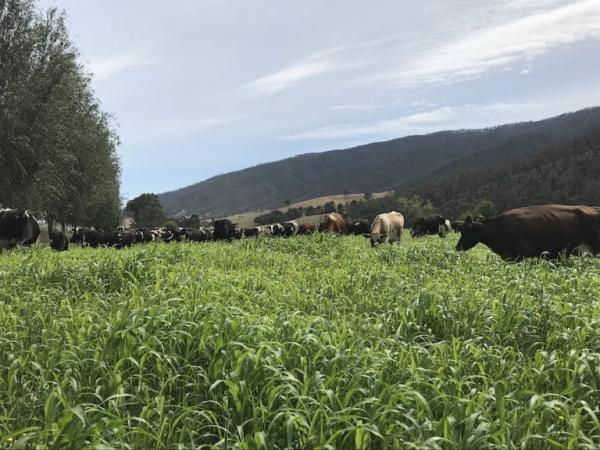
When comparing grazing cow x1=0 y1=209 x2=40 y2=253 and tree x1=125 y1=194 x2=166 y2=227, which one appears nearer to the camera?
grazing cow x1=0 y1=209 x2=40 y2=253

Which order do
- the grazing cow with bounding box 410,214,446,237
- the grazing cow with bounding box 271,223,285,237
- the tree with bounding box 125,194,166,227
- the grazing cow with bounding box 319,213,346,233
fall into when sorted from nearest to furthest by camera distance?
the grazing cow with bounding box 319,213,346,233 < the grazing cow with bounding box 271,223,285,237 < the grazing cow with bounding box 410,214,446,237 < the tree with bounding box 125,194,166,227

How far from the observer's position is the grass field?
3.23 meters

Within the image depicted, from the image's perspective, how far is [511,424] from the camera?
132 inches

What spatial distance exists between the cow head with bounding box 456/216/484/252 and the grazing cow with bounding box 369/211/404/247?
5.99m

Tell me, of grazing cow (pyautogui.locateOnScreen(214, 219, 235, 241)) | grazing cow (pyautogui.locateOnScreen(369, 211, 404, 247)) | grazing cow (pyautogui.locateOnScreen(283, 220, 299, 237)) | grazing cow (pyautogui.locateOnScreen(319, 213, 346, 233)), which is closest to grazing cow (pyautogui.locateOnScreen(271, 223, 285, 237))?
grazing cow (pyautogui.locateOnScreen(283, 220, 299, 237))

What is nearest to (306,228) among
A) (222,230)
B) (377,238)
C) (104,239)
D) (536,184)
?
(222,230)

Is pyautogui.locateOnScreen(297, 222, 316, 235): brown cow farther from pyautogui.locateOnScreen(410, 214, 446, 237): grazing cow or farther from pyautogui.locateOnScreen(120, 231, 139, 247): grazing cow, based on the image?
pyautogui.locateOnScreen(120, 231, 139, 247): grazing cow

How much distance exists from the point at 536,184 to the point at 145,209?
118 meters

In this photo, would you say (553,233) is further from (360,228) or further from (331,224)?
(360,228)

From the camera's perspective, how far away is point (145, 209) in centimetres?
12912

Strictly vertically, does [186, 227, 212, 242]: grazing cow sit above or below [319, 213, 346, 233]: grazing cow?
above

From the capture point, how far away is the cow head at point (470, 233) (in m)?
14.7

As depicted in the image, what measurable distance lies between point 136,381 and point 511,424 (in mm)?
3237

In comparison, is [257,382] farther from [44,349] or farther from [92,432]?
[44,349]
